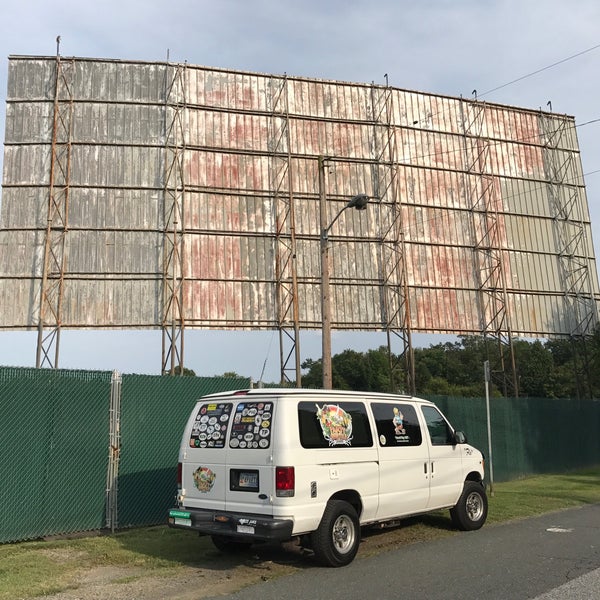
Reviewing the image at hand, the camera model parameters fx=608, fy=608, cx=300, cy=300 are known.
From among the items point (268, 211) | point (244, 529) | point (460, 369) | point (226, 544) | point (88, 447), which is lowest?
point (226, 544)

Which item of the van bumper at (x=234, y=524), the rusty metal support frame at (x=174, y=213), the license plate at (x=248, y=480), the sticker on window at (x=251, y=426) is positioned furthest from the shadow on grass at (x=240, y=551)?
the rusty metal support frame at (x=174, y=213)

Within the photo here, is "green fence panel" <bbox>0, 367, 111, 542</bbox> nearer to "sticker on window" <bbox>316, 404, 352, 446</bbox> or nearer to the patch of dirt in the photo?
the patch of dirt

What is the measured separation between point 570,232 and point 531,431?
16094mm

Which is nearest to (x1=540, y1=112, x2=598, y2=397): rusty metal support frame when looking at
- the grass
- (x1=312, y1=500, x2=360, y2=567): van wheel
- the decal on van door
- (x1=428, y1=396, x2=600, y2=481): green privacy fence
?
(x1=428, y1=396, x2=600, y2=481): green privacy fence

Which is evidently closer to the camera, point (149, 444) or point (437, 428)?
point (437, 428)

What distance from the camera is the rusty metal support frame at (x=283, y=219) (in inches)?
1053

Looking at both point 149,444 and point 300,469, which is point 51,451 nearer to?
point 149,444

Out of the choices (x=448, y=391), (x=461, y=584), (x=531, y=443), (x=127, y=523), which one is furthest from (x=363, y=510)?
(x=448, y=391)

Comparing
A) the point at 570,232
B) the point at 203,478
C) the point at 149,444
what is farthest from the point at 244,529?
the point at 570,232

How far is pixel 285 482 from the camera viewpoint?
723 cm

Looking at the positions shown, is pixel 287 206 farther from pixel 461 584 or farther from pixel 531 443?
pixel 461 584

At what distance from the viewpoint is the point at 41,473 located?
9266 millimetres

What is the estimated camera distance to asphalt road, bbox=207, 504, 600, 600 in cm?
642

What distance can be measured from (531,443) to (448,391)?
50.7 meters
